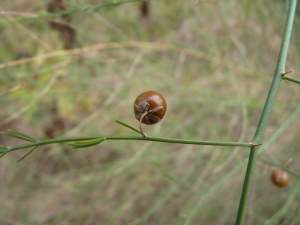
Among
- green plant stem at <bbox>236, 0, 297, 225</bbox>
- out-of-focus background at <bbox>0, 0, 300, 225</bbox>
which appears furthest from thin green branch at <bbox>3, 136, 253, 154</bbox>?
out-of-focus background at <bbox>0, 0, 300, 225</bbox>

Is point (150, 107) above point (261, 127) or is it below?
above

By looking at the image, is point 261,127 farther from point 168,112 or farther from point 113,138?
point 168,112

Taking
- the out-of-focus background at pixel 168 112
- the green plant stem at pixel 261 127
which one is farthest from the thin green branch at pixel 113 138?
the out-of-focus background at pixel 168 112

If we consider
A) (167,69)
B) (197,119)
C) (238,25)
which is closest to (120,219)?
(197,119)

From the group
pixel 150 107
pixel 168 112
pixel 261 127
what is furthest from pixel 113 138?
pixel 168 112

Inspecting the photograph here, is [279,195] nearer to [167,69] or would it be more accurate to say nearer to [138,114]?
[167,69]

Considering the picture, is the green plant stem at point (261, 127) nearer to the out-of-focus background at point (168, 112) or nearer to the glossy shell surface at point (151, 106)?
the glossy shell surface at point (151, 106)

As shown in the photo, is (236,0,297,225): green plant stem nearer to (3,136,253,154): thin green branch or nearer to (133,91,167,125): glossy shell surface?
(3,136,253,154): thin green branch

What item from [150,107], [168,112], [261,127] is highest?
[168,112]

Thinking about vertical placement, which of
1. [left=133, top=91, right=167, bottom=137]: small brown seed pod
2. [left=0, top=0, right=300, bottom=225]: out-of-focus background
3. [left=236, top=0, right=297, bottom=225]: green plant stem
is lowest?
[left=236, top=0, right=297, bottom=225]: green plant stem
